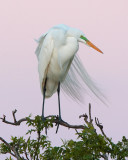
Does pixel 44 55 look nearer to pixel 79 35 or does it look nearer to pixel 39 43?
pixel 39 43

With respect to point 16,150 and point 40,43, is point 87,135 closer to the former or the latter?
point 16,150

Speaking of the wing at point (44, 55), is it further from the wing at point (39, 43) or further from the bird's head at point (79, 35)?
the bird's head at point (79, 35)

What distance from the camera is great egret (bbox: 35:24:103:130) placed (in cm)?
475

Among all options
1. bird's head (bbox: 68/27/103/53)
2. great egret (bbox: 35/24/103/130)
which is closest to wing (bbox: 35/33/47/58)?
great egret (bbox: 35/24/103/130)

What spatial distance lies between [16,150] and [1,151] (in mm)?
203

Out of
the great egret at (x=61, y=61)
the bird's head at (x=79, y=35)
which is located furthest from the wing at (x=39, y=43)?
the bird's head at (x=79, y=35)

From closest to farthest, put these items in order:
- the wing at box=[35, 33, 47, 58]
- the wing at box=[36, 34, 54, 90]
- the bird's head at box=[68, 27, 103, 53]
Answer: the bird's head at box=[68, 27, 103, 53] < the wing at box=[36, 34, 54, 90] < the wing at box=[35, 33, 47, 58]

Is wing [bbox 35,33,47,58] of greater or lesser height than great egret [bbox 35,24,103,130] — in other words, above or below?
above

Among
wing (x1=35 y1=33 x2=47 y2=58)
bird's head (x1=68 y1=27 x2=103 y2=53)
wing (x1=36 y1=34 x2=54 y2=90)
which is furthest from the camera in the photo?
wing (x1=35 y1=33 x2=47 y2=58)

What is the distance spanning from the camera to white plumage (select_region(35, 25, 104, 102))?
4.75 meters

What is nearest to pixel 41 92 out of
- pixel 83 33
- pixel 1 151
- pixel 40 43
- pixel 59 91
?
pixel 59 91

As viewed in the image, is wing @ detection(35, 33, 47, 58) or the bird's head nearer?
the bird's head

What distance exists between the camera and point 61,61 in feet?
15.7

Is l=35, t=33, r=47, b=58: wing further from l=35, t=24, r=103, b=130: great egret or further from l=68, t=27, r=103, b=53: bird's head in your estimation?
l=68, t=27, r=103, b=53: bird's head
